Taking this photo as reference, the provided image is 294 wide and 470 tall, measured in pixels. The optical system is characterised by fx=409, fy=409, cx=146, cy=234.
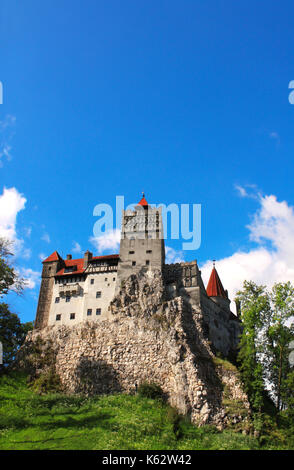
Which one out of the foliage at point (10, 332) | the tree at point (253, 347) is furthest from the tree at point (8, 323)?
the tree at point (253, 347)

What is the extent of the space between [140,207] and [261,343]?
28.8 meters

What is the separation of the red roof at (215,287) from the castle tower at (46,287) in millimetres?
23409

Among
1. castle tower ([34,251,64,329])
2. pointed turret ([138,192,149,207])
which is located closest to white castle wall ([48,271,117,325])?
castle tower ([34,251,64,329])

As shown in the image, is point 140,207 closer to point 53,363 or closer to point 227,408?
point 53,363

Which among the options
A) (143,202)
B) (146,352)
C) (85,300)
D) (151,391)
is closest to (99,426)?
(151,391)

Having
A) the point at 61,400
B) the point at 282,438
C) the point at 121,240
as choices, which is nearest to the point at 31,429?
the point at 61,400

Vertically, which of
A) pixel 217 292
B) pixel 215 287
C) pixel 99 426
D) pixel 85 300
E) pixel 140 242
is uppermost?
pixel 140 242

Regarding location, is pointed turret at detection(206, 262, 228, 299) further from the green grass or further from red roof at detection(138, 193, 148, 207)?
the green grass

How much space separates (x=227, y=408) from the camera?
42.8 metres

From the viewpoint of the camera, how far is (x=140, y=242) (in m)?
59.8

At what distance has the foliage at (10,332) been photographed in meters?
48.0

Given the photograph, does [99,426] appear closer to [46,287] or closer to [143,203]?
[46,287]

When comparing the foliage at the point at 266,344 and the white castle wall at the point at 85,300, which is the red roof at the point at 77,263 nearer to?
the white castle wall at the point at 85,300

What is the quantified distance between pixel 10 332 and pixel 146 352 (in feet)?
62.7
